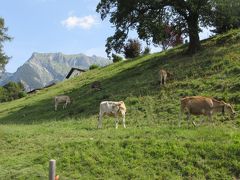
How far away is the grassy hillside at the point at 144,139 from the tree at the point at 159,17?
4991 mm

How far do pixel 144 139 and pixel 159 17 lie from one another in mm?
24773

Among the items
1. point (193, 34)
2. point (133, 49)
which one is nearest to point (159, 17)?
point (193, 34)

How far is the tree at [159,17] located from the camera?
40969 millimetres

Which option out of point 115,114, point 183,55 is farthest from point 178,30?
point 115,114

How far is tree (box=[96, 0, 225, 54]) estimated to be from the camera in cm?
4097

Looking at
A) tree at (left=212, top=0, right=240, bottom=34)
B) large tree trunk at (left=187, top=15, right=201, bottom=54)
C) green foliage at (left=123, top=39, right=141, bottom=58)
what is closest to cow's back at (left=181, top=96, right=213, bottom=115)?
large tree trunk at (left=187, top=15, right=201, bottom=54)

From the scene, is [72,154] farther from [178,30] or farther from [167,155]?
[178,30]

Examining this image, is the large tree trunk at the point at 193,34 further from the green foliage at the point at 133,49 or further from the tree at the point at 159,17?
the green foliage at the point at 133,49

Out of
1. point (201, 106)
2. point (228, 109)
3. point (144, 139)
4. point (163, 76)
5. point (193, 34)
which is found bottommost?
point (144, 139)

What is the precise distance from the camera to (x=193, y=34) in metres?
41.9

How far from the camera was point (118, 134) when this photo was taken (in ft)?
68.7

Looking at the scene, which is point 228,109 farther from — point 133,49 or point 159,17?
point 133,49

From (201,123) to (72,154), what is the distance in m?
7.17

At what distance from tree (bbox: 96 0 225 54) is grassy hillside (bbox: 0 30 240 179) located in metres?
4.99
